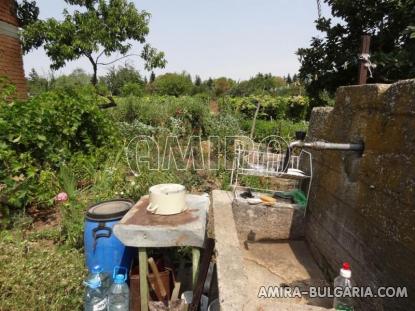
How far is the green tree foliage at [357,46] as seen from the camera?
4.95 metres

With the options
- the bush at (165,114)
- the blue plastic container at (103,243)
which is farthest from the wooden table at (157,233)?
the bush at (165,114)

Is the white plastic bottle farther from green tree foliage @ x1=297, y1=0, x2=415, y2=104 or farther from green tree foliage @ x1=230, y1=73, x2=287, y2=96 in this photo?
green tree foliage @ x1=230, y1=73, x2=287, y2=96

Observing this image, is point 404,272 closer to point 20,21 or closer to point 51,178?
point 51,178

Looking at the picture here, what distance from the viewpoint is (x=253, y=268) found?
246 centimetres

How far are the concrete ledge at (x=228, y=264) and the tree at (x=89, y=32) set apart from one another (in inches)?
342

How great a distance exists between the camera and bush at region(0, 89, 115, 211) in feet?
12.3

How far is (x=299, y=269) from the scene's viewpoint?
2.46 meters

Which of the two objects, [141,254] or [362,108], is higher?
[362,108]

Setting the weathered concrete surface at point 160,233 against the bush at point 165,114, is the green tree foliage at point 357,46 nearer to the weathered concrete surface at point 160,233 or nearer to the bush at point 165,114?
the bush at point 165,114

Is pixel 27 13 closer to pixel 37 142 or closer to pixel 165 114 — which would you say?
pixel 165 114

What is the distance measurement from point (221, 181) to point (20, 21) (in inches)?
330

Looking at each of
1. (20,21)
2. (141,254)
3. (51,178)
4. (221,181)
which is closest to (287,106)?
(221,181)

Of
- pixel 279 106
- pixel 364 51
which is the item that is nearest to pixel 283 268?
pixel 364 51

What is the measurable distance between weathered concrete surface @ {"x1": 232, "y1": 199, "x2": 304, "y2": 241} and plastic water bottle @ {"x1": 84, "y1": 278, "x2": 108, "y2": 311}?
1.29 m
